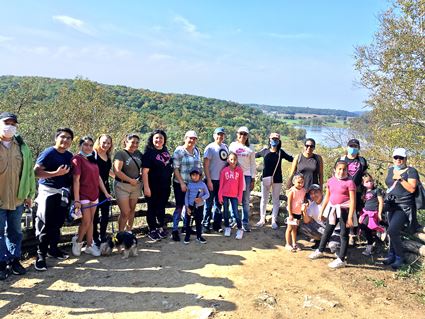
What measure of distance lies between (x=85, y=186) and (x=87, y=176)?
0.16m

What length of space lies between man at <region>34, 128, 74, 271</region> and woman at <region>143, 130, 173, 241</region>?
130 cm

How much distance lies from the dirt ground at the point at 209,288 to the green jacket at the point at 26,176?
3.79 ft

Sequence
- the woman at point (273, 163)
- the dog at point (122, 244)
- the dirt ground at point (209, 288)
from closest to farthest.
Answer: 1. the dirt ground at point (209, 288)
2. the dog at point (122, 244)
3. the woman at point (273, 163)

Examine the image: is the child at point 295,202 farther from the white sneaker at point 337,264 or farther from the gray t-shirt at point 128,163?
the gray t-shirt at point 128,163

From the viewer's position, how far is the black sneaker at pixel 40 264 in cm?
480

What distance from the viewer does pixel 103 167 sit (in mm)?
5480

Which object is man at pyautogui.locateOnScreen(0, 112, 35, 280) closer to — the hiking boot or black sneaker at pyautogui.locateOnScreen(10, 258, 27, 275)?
black sneaker at pyautogui.locateOnScreen(10, 258, 27, 275)

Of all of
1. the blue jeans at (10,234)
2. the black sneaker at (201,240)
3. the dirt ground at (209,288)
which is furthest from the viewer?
the black sneaker at (201,240)

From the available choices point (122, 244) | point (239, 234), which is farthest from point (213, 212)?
point (122, 244)

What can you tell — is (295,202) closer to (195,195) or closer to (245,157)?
(245,157)

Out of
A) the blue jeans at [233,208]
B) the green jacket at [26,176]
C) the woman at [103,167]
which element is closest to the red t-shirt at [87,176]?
the woman at [103,167]

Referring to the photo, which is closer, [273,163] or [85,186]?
[85,186]

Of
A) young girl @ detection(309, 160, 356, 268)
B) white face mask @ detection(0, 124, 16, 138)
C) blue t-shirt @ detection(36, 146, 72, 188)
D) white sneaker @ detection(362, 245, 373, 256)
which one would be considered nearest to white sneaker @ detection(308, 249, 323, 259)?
young girl @ detection(309, 160, 356, 268)

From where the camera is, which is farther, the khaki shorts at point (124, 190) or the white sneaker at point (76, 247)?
the khaki shorts at point (124, 190)
